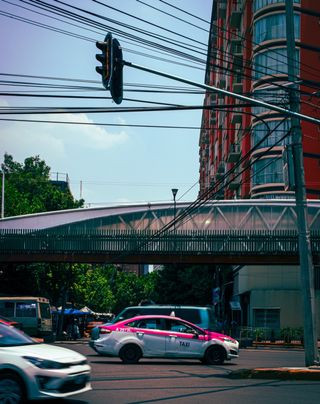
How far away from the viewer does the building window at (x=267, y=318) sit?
51.1 m

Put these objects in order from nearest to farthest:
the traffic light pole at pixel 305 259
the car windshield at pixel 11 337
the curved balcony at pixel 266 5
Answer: the car windshield at pixel 11 337 < the traffic light pole at pixel 305 259 < the curved balcony at pixel 266 5

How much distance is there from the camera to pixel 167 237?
44.0 m

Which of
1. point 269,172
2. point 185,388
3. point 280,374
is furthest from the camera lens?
point 269,172

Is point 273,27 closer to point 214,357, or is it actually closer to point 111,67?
point 214,357

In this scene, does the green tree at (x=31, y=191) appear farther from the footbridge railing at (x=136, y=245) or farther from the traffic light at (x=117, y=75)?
the traffic light at (x=117, y=75)

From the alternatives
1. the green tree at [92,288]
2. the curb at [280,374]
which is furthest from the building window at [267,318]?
the curb at [280,374]

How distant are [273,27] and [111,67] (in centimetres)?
4466

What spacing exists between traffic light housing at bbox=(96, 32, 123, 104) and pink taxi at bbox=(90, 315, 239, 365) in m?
10.00

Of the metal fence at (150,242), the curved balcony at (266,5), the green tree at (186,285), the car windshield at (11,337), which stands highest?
the curved balcony at (266,5)

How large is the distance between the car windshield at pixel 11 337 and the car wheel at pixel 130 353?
10.6 meters

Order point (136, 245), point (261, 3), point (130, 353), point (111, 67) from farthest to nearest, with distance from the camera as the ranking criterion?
1. point (261, 3)
2. point (136, 245)
3. point (130, 353)
4. point (111, 67)

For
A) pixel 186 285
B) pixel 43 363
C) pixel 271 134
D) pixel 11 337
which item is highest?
pixel 271 134

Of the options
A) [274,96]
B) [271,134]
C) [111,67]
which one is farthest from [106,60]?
[271,134]

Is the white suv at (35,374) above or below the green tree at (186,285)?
below
